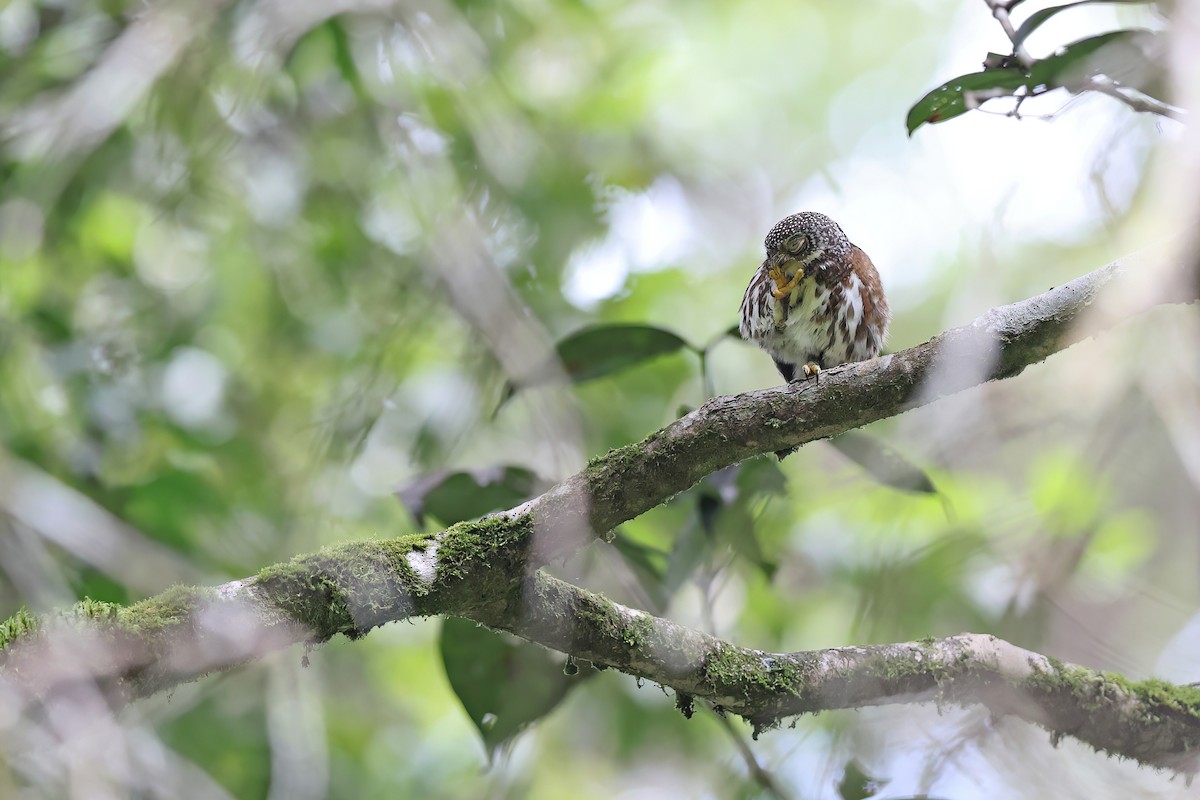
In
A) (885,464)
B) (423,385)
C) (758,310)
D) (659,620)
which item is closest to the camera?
(659,620)

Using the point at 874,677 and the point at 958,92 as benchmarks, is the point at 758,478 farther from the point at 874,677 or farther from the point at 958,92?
the point at 958,92

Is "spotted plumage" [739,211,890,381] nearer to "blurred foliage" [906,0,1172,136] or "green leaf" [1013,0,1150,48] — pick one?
"blurred foliage" [906,0,1172,136]

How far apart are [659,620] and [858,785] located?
923 millimetres

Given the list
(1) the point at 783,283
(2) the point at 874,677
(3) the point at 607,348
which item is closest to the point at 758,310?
(1) the point at 783,283

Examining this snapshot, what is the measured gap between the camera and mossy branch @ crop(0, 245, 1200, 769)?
5.46ft

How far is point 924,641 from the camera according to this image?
7.75 ft

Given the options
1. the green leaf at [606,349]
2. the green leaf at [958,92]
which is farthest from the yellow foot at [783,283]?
the green leaf at [958,92]

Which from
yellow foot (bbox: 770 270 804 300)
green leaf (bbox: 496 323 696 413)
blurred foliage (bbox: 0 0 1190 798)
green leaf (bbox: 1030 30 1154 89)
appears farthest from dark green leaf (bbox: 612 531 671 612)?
green leaf (bbox: 1030 30 1154 89)

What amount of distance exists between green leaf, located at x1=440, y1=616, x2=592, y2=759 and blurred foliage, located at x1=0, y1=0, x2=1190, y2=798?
2.3 inches

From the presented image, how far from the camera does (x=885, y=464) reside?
9.35 feet

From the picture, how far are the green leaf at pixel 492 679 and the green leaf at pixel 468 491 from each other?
311 mm

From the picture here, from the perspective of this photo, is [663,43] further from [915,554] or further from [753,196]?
[915,554]

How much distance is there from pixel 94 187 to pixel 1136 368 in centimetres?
471

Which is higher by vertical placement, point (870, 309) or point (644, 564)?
point (870, 309)
